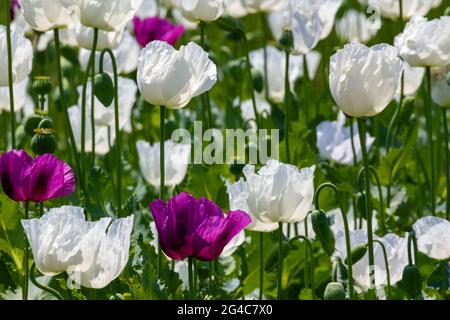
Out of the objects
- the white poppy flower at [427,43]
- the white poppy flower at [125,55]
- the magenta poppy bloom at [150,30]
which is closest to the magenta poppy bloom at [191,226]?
the white poppy flower at [427,43]

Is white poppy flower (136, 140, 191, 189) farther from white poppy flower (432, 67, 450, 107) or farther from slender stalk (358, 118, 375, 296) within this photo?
slender stalk (358, 118, 375, 296)

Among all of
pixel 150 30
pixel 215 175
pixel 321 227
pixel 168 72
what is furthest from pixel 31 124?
pixel 321 227

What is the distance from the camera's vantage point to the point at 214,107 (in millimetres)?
3096

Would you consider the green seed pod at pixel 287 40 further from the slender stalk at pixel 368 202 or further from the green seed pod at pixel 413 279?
the green seed pod at pixel 413 279

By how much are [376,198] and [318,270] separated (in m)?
0.26

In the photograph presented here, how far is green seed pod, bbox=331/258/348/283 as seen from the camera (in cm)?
170

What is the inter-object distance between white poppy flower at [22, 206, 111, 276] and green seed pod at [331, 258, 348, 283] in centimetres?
39

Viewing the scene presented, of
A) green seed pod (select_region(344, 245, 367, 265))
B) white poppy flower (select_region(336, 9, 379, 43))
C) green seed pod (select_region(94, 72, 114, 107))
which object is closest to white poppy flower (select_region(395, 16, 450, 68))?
green seed pod (select_region(344, 245, 367, 265))

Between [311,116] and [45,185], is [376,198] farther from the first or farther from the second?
[45,185]

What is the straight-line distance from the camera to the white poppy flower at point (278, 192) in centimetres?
162

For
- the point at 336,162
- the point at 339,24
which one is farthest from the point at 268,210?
the point at 339,24

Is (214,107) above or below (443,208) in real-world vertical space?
above

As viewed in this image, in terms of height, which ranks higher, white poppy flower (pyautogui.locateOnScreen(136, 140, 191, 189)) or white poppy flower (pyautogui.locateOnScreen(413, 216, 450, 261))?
white poppy flower (pyautogui.locateOnScreen(136, 140, 191, 189))

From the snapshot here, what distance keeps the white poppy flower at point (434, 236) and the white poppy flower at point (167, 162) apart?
686 mm
